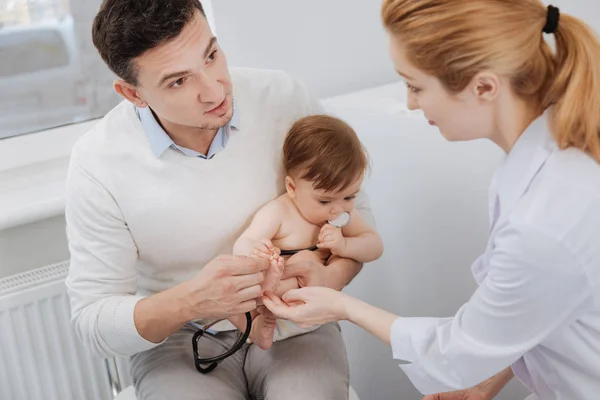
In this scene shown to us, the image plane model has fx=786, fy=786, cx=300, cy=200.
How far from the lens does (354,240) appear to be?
1608 mm

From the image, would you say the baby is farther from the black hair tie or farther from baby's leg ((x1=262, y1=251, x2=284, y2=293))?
the black hair tie

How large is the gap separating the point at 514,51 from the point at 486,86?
63mm

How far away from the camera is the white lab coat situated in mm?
1102

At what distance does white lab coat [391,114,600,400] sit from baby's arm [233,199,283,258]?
0.31 meters

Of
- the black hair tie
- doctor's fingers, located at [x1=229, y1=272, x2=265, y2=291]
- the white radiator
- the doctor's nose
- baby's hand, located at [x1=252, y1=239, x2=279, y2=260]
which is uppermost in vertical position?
the black hair tie

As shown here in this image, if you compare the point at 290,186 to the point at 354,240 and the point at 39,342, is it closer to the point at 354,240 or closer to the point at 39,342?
the point at 354,240

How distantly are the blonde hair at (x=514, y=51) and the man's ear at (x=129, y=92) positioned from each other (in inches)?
23.3

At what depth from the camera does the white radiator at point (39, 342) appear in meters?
1.93

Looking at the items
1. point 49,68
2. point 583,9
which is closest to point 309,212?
point 49,68

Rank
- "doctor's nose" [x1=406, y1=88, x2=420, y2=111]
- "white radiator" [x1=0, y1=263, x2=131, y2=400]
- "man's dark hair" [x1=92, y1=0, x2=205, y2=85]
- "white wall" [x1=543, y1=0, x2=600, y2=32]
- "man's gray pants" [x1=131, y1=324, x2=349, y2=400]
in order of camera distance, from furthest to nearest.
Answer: "white wall" [x1=543, y1=0, x2=600, y2=32] < "white radiator" [x1=0, y1=263, x2=131, y2=400] < "man's gray pants" [x1=131, y1=324, x2=349, y2=400] < "man's dark hair" [x1=92, y1=0, x2=205, y2=85] < "doctor's nose" [x1=406, y1=88, x2=420, y2=111]

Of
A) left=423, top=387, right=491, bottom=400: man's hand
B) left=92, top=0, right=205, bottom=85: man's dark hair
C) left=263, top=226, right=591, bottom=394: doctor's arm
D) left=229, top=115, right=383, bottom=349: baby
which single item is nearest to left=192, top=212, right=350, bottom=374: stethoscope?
left=229, top=115, right=383, bottom=349: baby

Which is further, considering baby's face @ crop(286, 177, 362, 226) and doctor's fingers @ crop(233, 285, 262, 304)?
baby's face @ crop(286, 177, 362, 226)

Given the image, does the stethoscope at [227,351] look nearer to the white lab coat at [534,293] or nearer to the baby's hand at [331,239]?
the baby's hand at [331,239]

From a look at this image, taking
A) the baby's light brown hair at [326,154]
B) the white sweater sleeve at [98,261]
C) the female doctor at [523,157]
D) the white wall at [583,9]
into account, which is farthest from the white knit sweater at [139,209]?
the white wall at [583,9]
